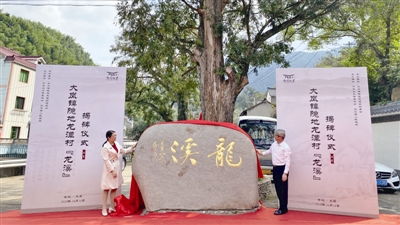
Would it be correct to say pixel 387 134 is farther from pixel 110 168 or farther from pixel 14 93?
pixel 14 93

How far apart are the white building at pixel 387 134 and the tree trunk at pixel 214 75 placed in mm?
6763

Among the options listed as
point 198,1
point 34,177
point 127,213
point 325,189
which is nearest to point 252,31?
point 198,1

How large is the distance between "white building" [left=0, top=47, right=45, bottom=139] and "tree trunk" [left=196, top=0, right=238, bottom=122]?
1627 centimetres

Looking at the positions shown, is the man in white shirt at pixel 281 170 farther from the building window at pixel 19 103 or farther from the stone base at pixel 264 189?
the building window at pixel 19 103

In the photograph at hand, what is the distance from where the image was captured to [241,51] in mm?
6645

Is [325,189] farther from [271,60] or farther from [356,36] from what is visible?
[356,36]

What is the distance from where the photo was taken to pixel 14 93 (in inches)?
722

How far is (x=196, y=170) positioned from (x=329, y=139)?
2.46 m

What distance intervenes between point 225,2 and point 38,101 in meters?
5.44

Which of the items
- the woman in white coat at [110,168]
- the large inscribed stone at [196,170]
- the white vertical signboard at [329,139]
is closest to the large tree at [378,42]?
the white vertical signboard at [329,139]

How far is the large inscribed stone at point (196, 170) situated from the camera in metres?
4.59

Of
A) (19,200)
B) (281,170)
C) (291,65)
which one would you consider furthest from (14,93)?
(281,170)

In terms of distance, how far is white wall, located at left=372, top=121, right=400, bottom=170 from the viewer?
9.74 metres

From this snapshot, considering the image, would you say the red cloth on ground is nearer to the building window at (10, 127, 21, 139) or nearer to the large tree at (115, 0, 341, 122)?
the large tree at (115, 0, 341, 122)
